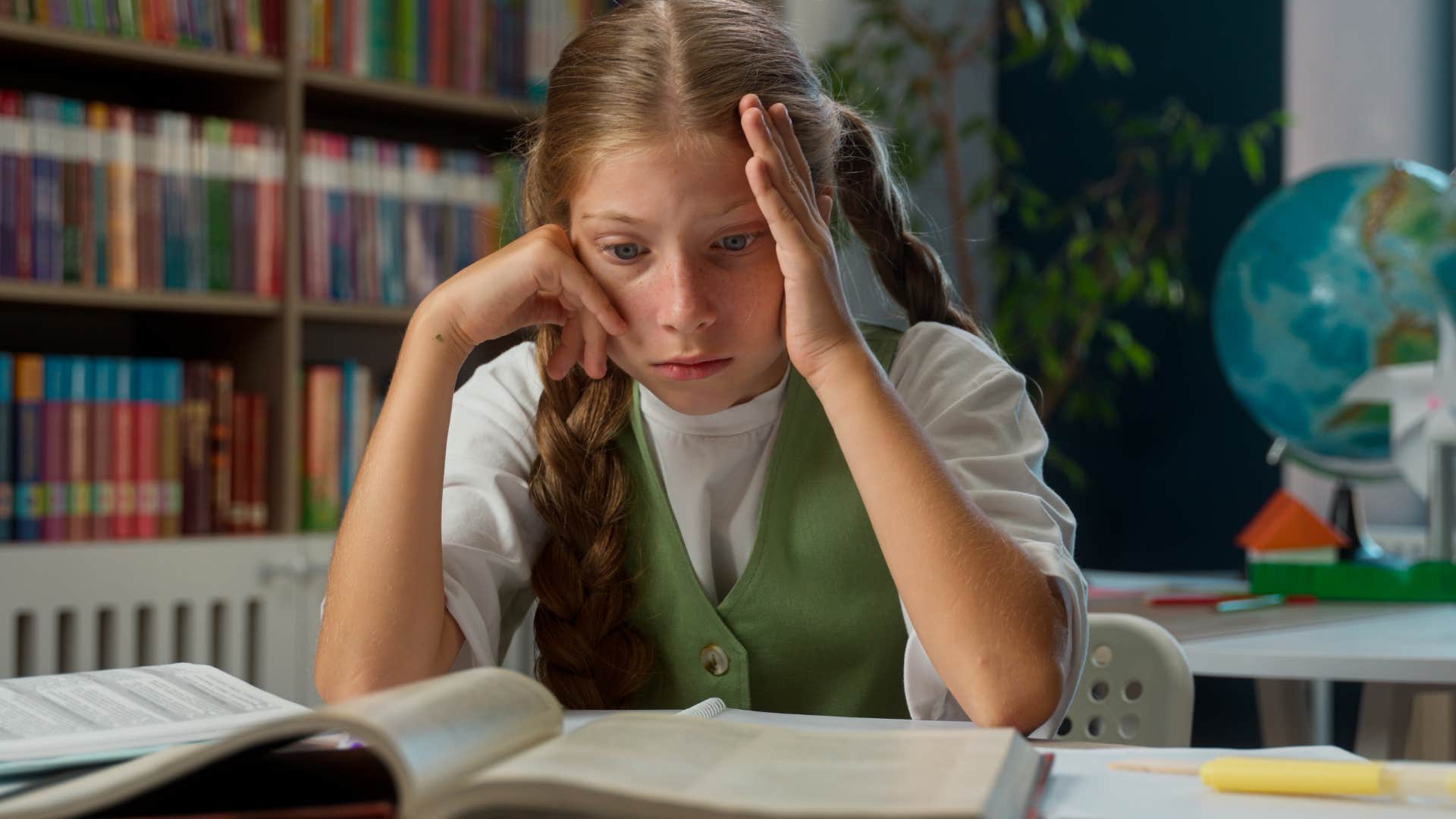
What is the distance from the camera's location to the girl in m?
1.02

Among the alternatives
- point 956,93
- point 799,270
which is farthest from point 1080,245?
point 799,270

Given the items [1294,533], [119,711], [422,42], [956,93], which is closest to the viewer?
[119,711]

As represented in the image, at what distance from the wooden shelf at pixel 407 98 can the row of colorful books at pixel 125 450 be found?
0.54m

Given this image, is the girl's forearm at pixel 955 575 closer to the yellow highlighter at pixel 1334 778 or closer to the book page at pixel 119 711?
the yellow highlighter at pixel 1334 778

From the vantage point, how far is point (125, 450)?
2324mm

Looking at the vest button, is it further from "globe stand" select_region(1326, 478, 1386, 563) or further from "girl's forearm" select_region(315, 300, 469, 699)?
"globe stand" select_region(1326, 478, 1386, 563)

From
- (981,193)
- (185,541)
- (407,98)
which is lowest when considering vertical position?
(185,541)

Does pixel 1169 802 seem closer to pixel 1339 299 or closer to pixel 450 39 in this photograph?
pixel 1339 299

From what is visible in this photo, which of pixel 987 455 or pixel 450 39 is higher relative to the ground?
pixel 450 39

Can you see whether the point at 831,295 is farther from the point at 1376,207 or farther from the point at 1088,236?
the point at 1088,236

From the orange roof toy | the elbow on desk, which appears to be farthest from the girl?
the orange roof toy

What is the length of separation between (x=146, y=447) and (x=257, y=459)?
0.19 m

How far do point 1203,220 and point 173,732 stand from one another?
2.88 metres

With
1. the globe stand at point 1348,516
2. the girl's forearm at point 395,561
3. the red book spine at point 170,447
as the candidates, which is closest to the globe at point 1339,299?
the globe stand at point 1348,516
